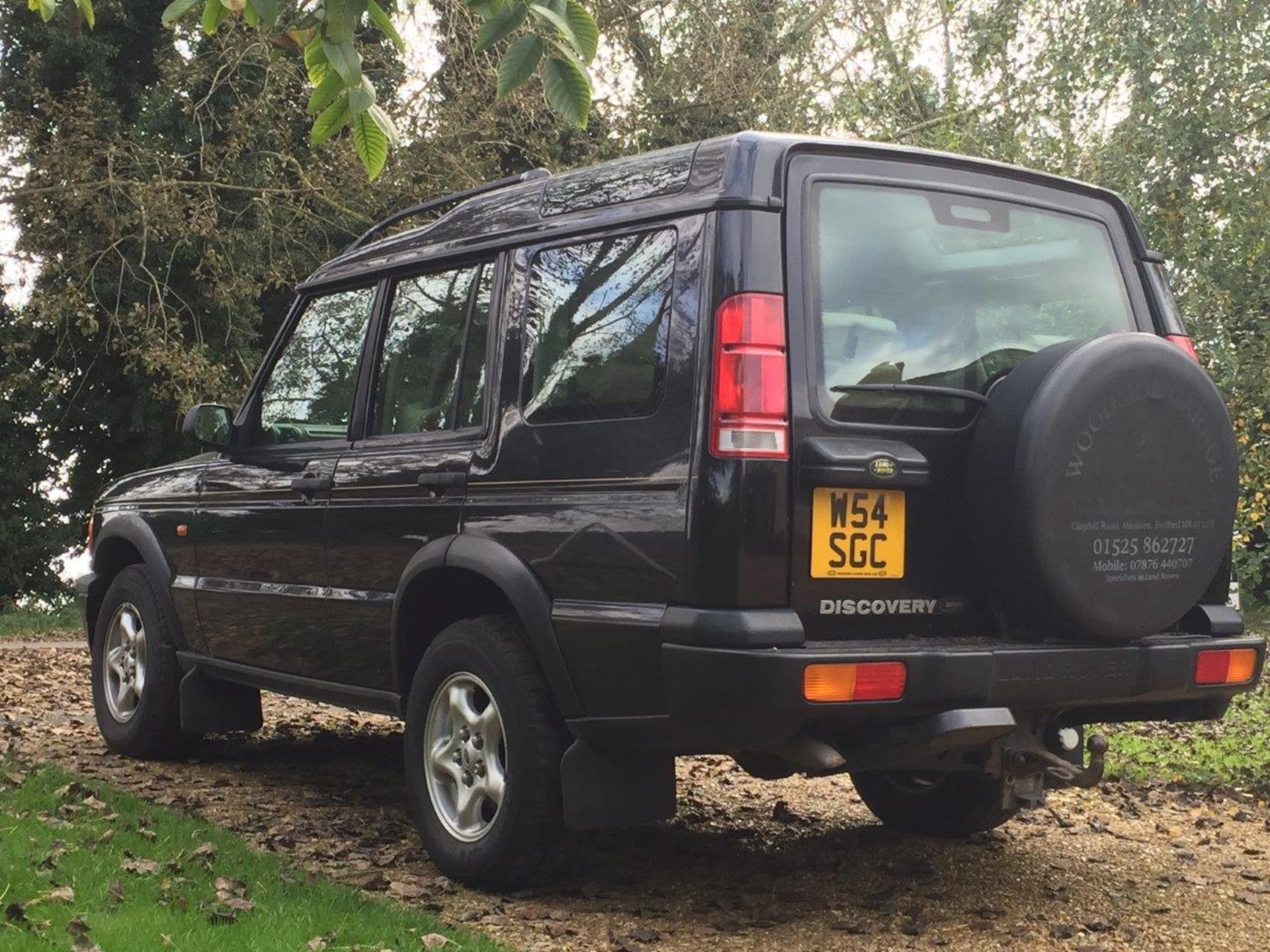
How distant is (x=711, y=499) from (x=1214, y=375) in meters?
9.57

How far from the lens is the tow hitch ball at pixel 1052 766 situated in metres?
4.55

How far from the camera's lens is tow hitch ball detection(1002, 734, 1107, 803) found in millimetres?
4551

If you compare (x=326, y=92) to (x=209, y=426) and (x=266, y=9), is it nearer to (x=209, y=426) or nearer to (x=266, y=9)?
(x=266, y=9)

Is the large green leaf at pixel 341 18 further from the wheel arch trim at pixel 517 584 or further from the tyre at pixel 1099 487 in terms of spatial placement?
the tyre at pixel 1099 487

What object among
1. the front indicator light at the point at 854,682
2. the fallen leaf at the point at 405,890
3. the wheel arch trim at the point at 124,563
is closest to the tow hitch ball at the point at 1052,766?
the front indicator light at the point at 854,682

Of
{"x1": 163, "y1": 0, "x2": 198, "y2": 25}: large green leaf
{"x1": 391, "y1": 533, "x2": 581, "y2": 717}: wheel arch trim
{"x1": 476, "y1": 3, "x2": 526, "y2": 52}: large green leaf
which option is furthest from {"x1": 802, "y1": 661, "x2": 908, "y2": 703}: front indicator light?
{"x1": 163, "y1": 0, "x2": 198, "y2": 25}: large green leaf

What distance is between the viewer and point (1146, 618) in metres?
4.39

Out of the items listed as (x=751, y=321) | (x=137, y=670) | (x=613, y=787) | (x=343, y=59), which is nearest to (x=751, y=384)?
(x=751, y=321)

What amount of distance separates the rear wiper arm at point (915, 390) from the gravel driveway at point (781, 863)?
5.15 ft

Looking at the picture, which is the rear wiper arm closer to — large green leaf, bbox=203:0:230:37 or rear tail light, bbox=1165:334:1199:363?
rear tail light, bbox=1165:334:1199:363

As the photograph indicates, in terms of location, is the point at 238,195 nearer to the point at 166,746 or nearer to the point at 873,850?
the point at 166,746

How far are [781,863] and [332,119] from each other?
295 centimetres

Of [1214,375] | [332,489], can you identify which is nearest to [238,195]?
[1214,375]

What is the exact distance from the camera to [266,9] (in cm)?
413
